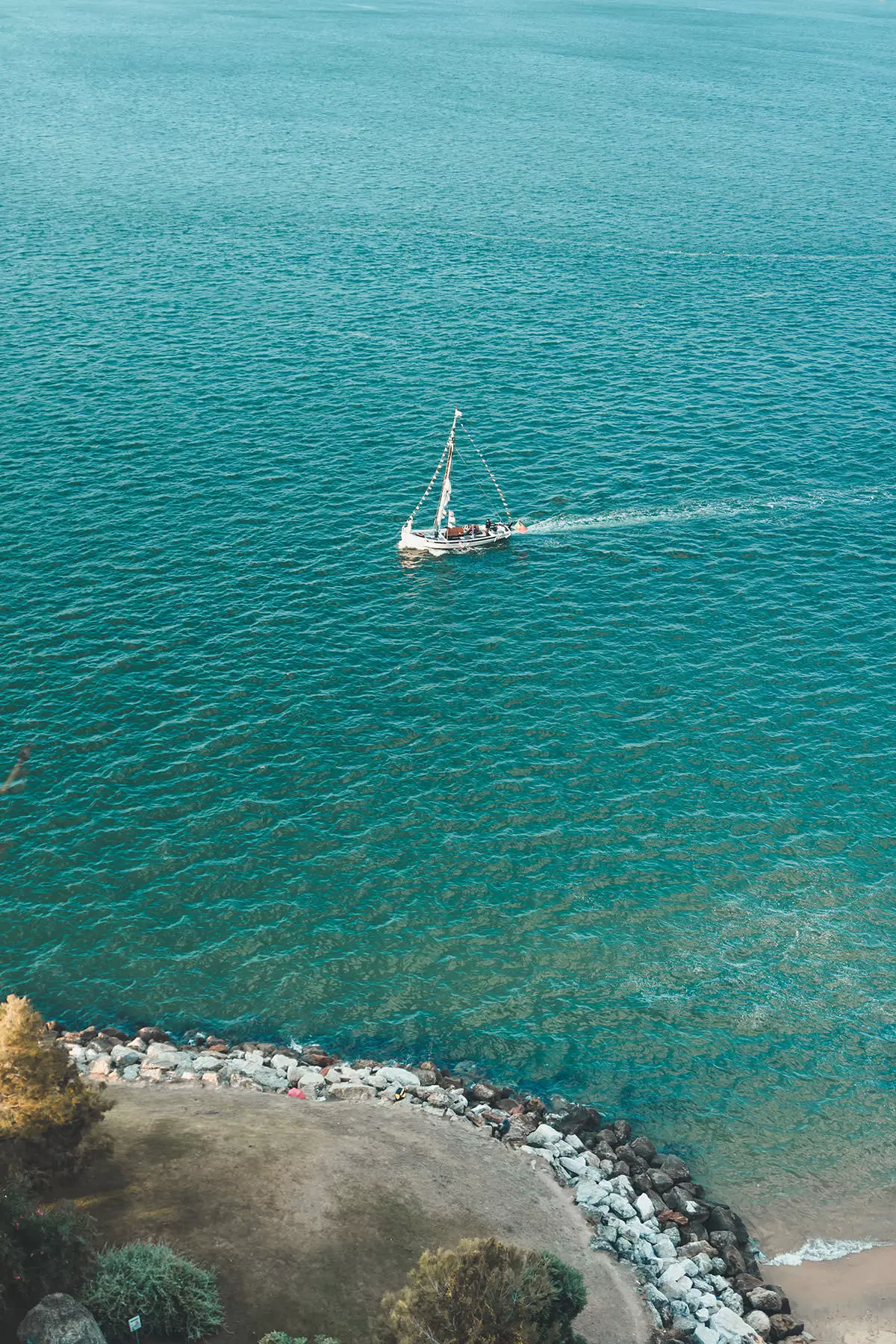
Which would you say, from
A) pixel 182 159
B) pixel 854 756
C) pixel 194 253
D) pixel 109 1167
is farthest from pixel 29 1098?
pixel 182 159

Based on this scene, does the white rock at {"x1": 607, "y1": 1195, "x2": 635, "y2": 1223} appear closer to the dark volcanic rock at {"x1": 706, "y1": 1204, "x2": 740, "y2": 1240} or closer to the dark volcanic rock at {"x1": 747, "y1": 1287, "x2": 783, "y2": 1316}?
the dark volcanic rock at {"x1": 706, "y1": 1204, "x2": 740, "y2": 1240}

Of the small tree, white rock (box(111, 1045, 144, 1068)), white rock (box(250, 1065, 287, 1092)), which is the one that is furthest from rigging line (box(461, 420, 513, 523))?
the small tree

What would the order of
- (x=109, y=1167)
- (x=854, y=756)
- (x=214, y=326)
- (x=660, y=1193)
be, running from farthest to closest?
(x=214, y=326) < (x=854, y=756) < (x=660, y=1193) < (x=109, y=1167)

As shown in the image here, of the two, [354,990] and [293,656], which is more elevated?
[293,656]

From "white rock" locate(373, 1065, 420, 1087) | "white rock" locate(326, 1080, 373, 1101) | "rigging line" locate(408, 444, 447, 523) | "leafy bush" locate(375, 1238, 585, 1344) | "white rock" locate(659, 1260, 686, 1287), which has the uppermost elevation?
"rigging line" locate(408, 444, 447, 523)

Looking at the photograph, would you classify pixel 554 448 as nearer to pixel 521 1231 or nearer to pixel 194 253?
pixel 194 253

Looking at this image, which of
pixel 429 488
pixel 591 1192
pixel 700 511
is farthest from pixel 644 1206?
pixel 429 488
